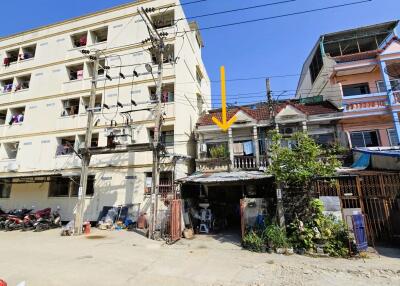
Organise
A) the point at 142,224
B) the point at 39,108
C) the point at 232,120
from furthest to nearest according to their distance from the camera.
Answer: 1. the point at 39,108
2. the point at 232,120
3. the point at 142,224

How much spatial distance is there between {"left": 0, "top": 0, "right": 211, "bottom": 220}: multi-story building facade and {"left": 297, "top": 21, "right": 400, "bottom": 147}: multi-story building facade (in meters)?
9.28

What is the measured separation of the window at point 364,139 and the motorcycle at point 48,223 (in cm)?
1741

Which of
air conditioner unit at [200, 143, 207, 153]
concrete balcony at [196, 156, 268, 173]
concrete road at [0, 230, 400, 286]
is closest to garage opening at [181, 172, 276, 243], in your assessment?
concrete balcony at [196, 156, 268, 173]

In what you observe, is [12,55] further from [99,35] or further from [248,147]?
[248,147]

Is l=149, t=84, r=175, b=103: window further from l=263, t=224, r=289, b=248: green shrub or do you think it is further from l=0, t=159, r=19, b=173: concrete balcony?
l=0, t=159, r=19, b=173: concrete balcony

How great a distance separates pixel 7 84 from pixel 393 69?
28.6 m

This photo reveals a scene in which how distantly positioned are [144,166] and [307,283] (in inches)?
416

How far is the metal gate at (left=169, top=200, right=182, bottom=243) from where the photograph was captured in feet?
31.9

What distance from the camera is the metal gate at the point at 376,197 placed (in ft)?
28.7

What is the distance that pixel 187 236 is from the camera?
1037 cm

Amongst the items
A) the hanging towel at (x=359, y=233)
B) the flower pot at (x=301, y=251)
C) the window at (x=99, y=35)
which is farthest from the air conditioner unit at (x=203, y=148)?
the window at (x=99, y=35)

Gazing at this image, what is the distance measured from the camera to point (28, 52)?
19.8 metres

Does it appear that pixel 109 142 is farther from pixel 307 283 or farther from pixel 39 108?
pixel 307 283

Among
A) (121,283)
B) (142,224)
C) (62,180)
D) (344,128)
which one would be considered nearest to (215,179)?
(142,224)
